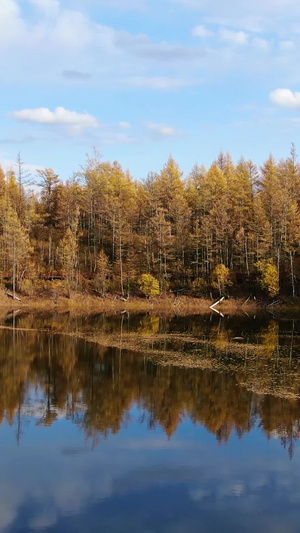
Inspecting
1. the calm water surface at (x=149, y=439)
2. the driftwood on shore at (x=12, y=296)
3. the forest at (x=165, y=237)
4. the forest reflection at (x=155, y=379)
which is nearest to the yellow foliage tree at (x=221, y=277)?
the forest at (x=165, y=237)

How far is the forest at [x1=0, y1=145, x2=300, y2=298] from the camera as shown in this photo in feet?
218

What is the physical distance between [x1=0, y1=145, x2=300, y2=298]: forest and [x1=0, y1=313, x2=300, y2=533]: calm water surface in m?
33.3

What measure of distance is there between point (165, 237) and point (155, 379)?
148 ft

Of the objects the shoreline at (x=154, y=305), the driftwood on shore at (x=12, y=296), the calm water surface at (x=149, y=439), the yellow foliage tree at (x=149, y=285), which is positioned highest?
A: the yellow foliage tree at (x=149, y=285)

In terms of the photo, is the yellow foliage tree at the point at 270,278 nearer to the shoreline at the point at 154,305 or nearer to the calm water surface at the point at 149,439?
the shoreline at the point at 154,305

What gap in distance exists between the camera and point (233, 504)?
12969 mm

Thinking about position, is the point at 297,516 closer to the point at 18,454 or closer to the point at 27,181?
the point at 18,454

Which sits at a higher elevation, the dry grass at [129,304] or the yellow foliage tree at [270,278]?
the yellow foliage tree at [270,278]

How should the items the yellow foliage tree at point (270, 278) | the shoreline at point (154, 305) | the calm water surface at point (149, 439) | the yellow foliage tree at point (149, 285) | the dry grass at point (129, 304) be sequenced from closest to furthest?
1. the calm water surface at point (149, 439)
2. the shoreline at point (154, 305)
3. the yellow foliage tree at point (270, 278)
4. the dry grass at point (129, 304)
5. the yellow foliage tree at point (149, 285)

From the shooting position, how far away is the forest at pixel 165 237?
6656 centimetres

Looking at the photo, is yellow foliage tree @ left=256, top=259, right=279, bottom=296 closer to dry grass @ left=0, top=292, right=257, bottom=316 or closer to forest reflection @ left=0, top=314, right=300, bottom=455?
dry grass @ left=0, top=292, right=257, bottom=316

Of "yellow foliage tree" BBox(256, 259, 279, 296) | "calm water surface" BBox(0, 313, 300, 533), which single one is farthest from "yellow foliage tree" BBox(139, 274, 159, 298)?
"calm water surface" BBox(0, 313, 300, 533)

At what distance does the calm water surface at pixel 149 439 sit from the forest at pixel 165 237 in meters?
33.3

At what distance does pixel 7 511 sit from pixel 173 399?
1076 cm
